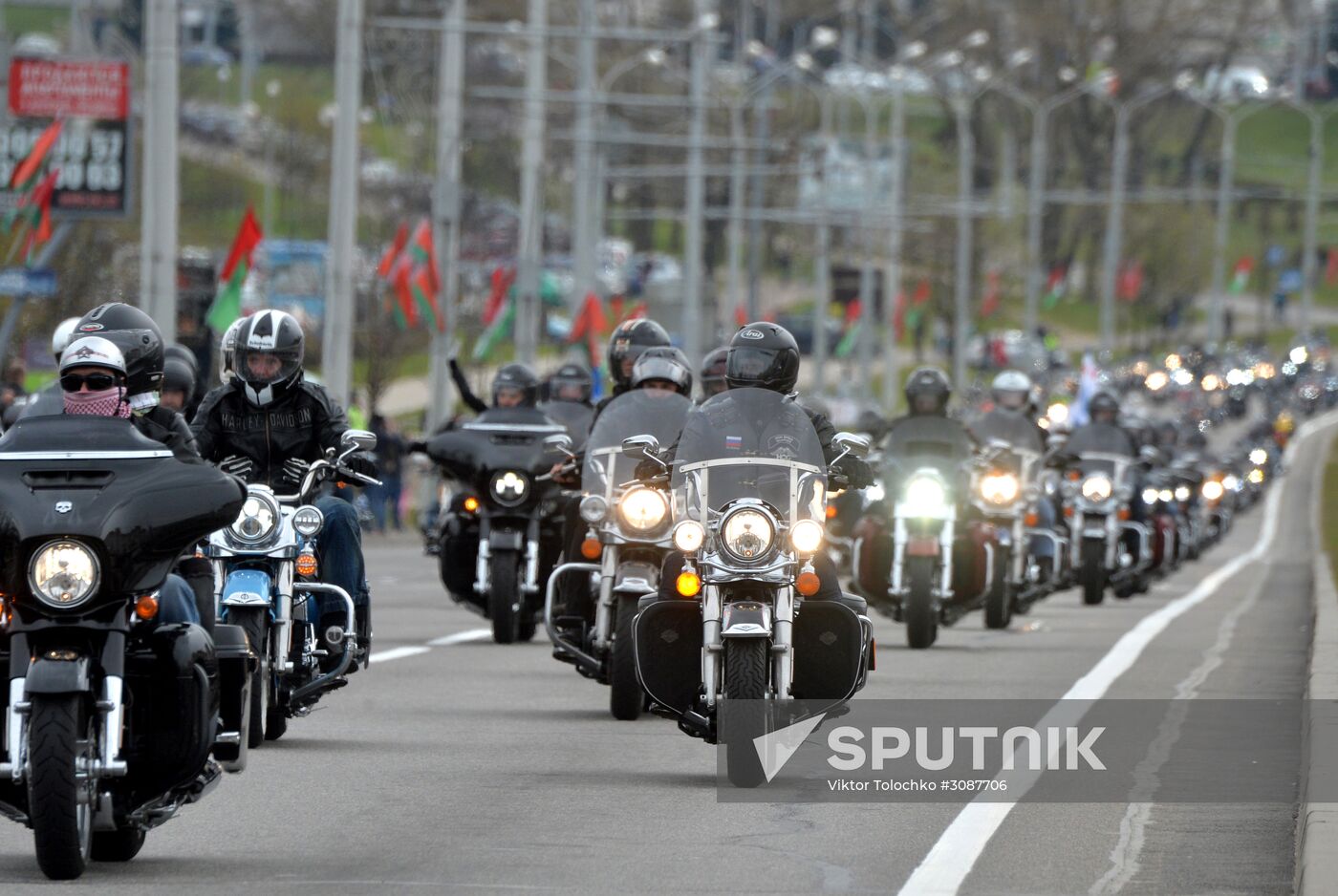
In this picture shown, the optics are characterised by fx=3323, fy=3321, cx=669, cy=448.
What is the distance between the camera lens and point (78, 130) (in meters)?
37.2

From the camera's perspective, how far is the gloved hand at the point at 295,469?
43.9 ft

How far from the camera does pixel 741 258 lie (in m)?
126

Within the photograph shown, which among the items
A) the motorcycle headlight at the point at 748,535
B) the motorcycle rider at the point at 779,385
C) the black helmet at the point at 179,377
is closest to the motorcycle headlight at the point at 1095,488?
the black helmet at the point at 179,377

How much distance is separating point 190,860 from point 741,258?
380 ft

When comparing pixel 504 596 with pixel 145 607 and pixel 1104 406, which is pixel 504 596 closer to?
pixel 145 607

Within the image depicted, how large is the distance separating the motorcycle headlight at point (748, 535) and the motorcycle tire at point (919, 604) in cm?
889

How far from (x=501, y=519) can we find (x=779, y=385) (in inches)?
303

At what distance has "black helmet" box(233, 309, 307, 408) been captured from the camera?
1361 centimetres

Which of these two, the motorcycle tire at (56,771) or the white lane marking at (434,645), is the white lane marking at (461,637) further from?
the motorcycle tire at (56,771)

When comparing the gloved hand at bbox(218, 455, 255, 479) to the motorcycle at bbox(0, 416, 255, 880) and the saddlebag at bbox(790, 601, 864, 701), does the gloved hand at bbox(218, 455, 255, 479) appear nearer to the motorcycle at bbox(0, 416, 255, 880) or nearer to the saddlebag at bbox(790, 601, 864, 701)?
the saddlebag at bbox(790, 601, 864, 701)

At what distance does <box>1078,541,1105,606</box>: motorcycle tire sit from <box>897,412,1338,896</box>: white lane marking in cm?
65

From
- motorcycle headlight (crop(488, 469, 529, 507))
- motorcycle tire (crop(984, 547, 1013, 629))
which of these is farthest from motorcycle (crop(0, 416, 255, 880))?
motorcycle tire (crop(984, 547, 1013, 629))

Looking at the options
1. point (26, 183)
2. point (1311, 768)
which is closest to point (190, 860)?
point (1311, 768)

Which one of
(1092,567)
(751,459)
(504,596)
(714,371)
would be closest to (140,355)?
(751,459)
